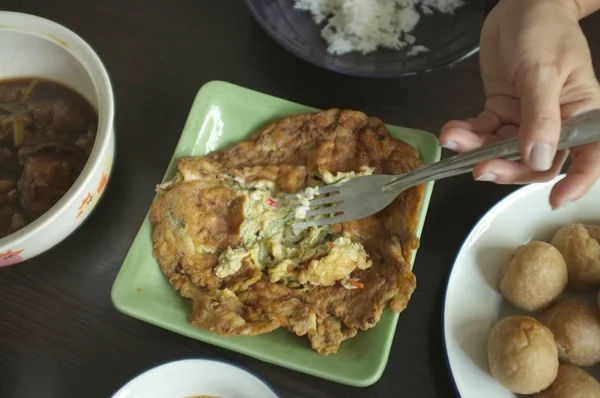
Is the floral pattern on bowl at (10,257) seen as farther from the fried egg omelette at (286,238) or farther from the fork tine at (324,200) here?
the fork tine at (324,200)

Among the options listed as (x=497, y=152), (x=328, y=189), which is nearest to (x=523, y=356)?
(x=497, y=152)

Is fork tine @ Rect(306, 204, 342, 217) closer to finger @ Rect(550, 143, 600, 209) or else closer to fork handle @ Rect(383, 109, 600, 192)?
fork handle @ Rect(383, 109, 600, 192)

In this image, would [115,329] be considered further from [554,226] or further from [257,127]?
[554,226]

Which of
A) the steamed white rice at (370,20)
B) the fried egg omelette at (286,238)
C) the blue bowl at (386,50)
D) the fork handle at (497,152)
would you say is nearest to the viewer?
the fork handle at (497,152)

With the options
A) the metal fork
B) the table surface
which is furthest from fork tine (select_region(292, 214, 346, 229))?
the table surface

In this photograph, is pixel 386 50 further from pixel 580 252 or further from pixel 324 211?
pixel 580 252

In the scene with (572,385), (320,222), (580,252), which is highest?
(320,222)

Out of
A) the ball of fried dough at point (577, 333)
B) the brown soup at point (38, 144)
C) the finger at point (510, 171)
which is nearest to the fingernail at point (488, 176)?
the finger at point (510, 171)
